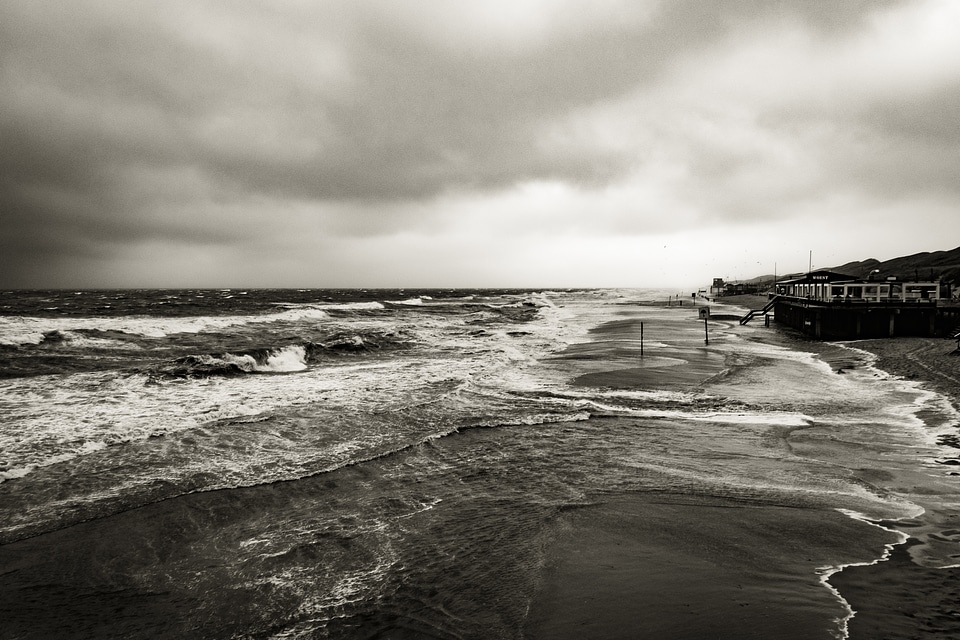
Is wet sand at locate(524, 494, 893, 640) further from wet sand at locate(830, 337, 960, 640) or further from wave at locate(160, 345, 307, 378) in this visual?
wave at locate(160, 345, 307, 378)

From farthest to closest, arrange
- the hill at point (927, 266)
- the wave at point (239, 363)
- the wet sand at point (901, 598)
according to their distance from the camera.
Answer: the hill at point (927, 266) < the wave at point (239, 363) < the wet sand at point (901, 598)

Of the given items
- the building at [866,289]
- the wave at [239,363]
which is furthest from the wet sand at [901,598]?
the building at [866,289]

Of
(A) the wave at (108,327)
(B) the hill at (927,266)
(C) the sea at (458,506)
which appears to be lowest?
(C) the sea at (458,506)

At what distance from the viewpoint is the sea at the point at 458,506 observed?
5.55m

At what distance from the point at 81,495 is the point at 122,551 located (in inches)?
107

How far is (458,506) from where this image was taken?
8.36 meters

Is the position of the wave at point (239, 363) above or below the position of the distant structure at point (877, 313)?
below

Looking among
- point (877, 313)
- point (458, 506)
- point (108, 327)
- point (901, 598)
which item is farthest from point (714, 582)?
point (108, 327)

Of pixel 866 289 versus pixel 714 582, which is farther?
pixel 866 289

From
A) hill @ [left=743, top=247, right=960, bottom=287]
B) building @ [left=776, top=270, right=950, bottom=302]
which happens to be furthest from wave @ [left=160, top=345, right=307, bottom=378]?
hill @ [left=743, top=247, right=960, bottom=287]

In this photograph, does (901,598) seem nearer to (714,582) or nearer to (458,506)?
(714,582)

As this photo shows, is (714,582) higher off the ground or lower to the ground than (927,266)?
lower

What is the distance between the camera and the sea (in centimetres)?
555

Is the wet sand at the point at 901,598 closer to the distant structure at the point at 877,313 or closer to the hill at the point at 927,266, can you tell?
the distant structure at the point at 877,313
